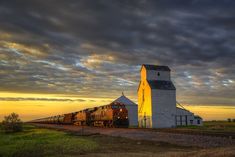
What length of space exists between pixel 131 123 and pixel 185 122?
12131 mm

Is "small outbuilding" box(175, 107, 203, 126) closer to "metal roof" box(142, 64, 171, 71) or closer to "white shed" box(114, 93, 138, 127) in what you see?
"metal roof" box(142, 64, 171, 71)

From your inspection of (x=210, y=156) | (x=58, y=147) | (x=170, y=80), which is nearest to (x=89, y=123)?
(x=170, y=80)

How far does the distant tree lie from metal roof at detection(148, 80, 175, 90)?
25.4m

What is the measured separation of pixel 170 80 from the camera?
68.3 m

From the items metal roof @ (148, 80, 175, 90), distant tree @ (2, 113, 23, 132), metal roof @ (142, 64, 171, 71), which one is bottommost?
distant tree @ (2, 113, 23, 132)

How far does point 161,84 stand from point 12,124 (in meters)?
29.0

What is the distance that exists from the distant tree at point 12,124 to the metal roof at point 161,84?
25401 mm

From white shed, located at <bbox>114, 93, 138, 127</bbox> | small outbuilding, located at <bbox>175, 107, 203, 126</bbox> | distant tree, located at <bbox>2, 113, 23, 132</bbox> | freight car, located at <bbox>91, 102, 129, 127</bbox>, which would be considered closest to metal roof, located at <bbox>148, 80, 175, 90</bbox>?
small outbuilding, located at <bbox>175, 107, 203, 126</bbox>

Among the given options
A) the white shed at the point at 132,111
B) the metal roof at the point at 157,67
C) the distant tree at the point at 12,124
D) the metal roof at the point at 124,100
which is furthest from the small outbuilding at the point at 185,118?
the distant tree at the point at 12,124

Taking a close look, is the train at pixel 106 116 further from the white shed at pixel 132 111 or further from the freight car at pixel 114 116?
the white shed at pixel 132 111

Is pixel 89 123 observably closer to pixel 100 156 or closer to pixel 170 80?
pixel 170 80

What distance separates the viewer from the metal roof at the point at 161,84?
64.5 meters

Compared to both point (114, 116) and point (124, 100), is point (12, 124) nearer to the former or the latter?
point (114, 116)

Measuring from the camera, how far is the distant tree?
176ft
